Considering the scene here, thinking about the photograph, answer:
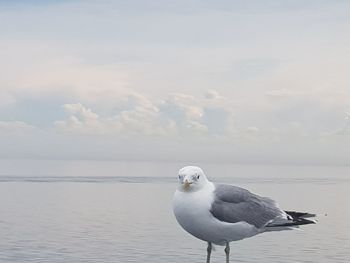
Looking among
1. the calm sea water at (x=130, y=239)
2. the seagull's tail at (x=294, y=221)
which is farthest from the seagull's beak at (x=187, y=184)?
the calm sea water at (x=130, y=239)

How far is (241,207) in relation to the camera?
14930mm

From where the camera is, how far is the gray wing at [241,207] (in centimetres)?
1436

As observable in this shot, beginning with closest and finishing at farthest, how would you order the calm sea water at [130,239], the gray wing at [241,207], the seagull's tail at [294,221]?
the gray wing at [241,207]
the seagull's tail at [294,221]
the calm sea water at [130,239]

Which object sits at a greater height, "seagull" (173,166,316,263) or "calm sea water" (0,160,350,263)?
"calm sea water" (0,160,350,263)

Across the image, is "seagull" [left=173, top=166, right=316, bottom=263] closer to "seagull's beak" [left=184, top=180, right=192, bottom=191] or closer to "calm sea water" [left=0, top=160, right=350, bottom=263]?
"seagull's beak" [left=184, top=180, right=192, bottom=191]

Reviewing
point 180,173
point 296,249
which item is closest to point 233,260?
point 296,249

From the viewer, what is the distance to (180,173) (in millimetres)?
13727

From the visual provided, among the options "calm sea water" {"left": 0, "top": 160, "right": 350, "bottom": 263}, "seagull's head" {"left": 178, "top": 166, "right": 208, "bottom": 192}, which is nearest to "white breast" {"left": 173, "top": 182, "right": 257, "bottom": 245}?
"seagull's head" {"left": 178, "top": 166, "right": 208, "bottom": 192}

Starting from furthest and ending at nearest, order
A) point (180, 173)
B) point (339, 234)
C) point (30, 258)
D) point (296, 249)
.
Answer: point (339, 234), point (296, 249), point (30, 258), point (180, 173)

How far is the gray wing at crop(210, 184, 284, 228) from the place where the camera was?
14.4m

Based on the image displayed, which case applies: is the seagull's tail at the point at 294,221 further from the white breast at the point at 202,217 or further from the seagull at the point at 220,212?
the white breast at the point at 202,217

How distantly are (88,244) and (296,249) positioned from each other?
22.8 ft

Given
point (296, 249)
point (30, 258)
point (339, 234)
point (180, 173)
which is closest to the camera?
point (180, 173)

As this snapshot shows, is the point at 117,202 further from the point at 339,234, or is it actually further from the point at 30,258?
the point at 30,258
